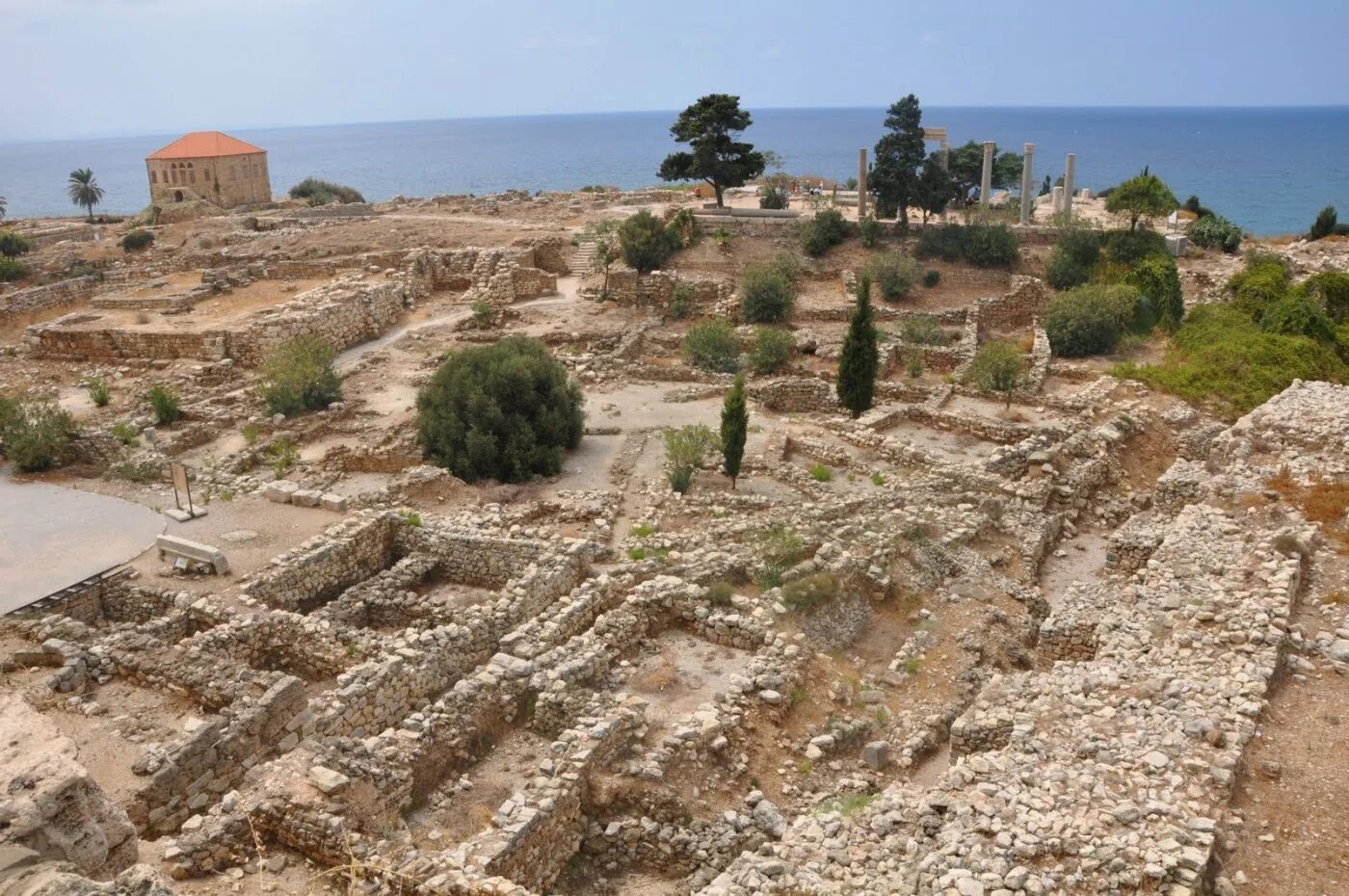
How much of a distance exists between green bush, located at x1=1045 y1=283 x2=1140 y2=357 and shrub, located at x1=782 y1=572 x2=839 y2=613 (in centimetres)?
1753

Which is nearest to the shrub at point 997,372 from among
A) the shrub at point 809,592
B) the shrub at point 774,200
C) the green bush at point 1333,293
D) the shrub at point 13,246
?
the green bush at point 1333,293

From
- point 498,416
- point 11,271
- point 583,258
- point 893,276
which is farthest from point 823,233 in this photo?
point 11,271

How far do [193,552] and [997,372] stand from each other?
1877 cm

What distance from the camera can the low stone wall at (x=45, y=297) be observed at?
3419cm

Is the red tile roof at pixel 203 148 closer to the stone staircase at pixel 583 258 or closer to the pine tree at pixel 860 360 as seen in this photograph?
the stone staircase at pixel 583 258

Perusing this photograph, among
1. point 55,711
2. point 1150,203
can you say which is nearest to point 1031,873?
point 55,711

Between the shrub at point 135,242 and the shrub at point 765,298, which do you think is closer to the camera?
the shrub at point 765,298

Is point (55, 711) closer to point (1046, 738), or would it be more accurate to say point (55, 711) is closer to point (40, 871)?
point (40, 871)

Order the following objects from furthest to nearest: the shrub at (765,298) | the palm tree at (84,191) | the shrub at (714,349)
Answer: the palm tree at (84,191)
the shrub at (765,298)
the shrub at (714,349)

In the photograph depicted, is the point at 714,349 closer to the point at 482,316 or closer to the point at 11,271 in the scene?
the point at 482,316

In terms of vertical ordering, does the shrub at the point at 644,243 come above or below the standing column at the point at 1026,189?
below

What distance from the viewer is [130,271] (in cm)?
3897

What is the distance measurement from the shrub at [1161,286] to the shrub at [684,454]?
18152mm

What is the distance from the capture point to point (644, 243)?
36.0 m
